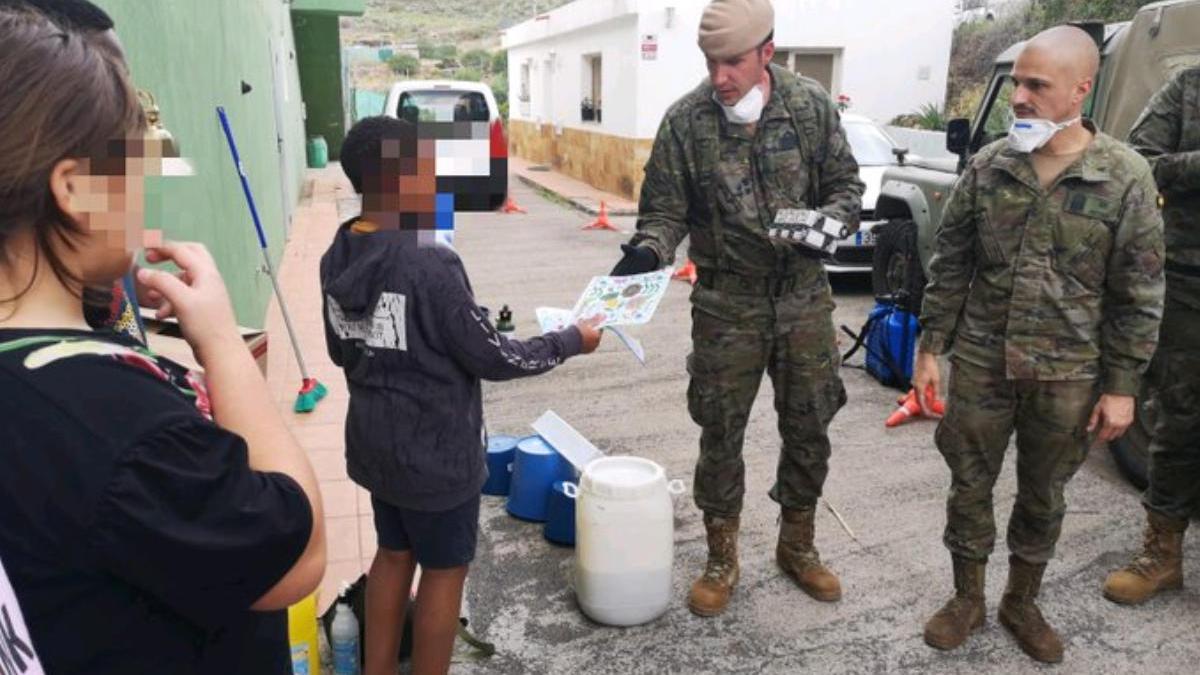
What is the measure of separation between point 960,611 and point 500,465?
1993mm

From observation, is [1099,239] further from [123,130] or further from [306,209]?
[306,209]

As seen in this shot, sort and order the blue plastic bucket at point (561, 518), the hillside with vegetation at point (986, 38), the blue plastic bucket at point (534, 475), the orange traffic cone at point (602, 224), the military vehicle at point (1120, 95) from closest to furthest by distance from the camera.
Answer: the blue plastic bucket at point (561, 518)
the blue plastic bucket at point (534, 475)
the military vehicle at point (1120, 95)
the orange traffic cone at point (602, 224)
the hillside with vegetation at point (986, 38)

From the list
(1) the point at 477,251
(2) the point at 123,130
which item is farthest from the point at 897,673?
(1) the point at 477,251

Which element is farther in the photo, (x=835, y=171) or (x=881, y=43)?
(x=881, y=43)

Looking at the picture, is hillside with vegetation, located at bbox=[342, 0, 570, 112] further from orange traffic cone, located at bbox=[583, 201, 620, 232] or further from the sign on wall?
orange traffic cone, located at bbox=[583, 201, 620, 232]

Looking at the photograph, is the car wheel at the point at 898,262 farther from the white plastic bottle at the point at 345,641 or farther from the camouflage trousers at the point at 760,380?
the white plastic bottle at the point at 345,641

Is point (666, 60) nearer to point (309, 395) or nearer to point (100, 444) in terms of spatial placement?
point (309, 395)

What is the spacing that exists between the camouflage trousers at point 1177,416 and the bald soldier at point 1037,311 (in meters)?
0.66

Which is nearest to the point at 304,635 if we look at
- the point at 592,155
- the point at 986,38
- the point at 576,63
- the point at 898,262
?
the point at 898,262

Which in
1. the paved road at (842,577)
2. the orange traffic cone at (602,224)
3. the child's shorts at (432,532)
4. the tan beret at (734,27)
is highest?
the tan beret at (734,27)

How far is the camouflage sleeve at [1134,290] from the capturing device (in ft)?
8.78

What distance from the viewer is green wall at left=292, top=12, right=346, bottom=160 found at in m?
18.6

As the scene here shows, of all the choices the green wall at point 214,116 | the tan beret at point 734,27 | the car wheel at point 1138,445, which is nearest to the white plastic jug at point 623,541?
the tan beret at point 734,27

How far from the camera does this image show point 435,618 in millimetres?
2502
